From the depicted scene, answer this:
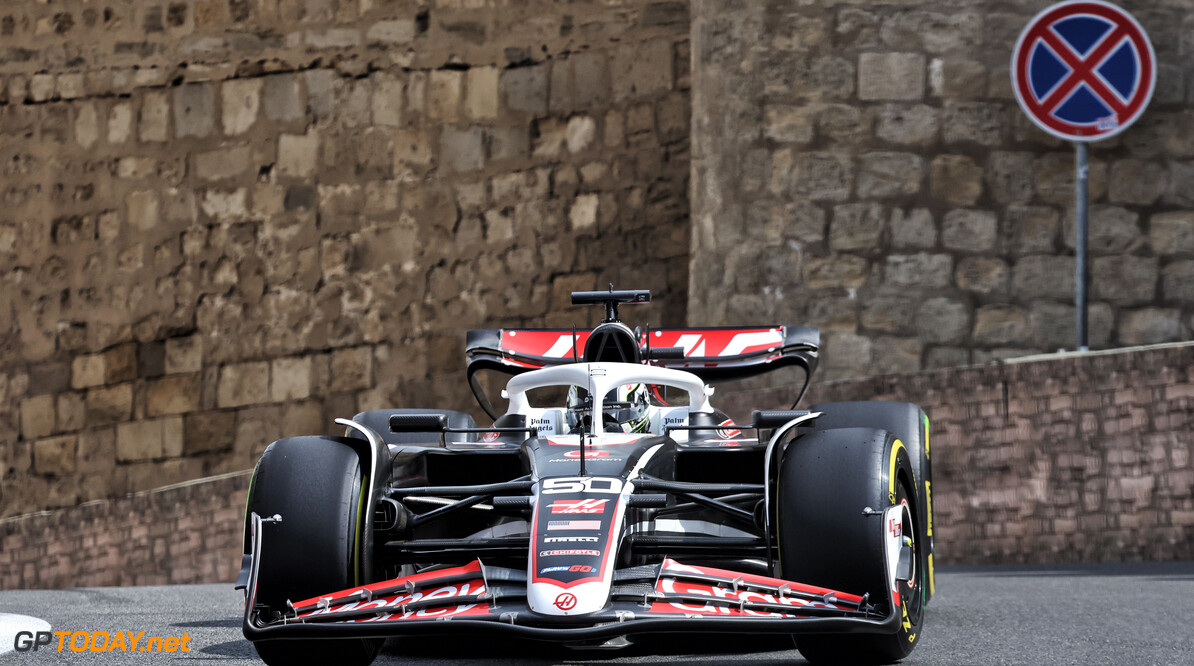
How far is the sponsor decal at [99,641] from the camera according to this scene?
5.61 metres

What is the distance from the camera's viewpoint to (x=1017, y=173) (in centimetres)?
1073

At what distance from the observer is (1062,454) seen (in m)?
9.48

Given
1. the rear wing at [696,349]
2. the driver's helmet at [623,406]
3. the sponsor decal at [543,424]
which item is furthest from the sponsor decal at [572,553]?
the rear wing at [696,349]

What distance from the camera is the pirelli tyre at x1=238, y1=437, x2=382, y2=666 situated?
4832 mm

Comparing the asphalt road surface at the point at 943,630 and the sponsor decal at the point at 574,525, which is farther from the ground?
the sponsor decal at the point at 574,525

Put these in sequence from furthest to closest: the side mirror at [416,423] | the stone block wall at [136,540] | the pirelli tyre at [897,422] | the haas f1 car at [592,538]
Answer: the stone block wall at [136,540], the pirelli tyre at [897,422], the side mirror at [416,423], the haas f1 car at [592,538]

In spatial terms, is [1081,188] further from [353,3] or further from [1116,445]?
[353,3]

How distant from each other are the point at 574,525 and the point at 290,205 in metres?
9.15

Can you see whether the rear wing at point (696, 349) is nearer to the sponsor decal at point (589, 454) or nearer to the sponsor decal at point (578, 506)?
the sponsor decal at point (589, 454)

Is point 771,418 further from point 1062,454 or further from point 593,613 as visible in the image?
point 1062,454

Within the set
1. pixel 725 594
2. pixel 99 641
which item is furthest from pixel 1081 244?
pixel 99 641

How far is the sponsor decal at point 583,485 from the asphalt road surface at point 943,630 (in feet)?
1.99

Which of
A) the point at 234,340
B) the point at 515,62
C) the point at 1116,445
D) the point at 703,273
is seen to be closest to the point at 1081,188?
the point at 1116,445

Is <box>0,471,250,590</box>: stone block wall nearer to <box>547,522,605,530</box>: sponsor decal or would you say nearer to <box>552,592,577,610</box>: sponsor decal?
<box>547,522,605,530</box>: sponsor decal
